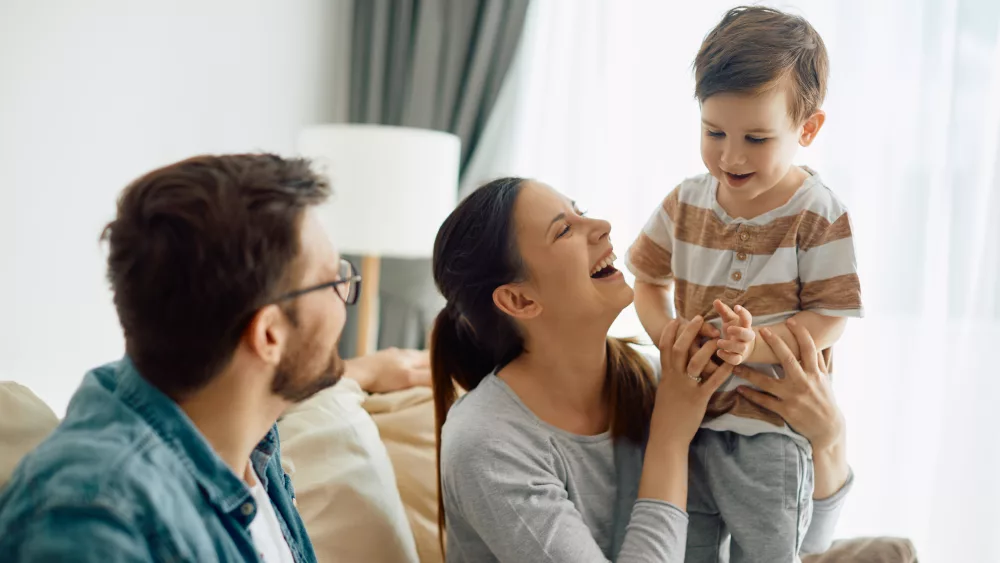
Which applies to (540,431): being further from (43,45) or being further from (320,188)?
(43,45)

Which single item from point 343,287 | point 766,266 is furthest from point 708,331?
point 343,287

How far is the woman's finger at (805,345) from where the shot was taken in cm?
143

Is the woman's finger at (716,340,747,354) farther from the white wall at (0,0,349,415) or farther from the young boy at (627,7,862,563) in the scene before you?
the white wall at (0,0,349,415)

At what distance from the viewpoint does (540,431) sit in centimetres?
147

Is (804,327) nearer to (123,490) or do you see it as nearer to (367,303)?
(123,490)

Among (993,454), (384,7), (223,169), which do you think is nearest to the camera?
(223,169)

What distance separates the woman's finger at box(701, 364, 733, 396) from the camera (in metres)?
1.44

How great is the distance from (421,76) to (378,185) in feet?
3.00

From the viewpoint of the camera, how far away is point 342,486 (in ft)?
5.26

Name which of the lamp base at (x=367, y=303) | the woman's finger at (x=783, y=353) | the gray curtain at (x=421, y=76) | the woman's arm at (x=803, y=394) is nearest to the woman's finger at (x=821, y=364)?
the woman's arm at (x=803, y=394)

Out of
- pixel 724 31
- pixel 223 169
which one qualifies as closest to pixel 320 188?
pixel 223 169

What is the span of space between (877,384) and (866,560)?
2.84 ft

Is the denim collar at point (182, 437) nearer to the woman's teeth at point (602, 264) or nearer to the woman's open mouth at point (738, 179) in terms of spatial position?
the woman's teeth at point (602, 264)

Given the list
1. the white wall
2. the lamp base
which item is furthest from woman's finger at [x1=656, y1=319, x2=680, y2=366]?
the lamp base
